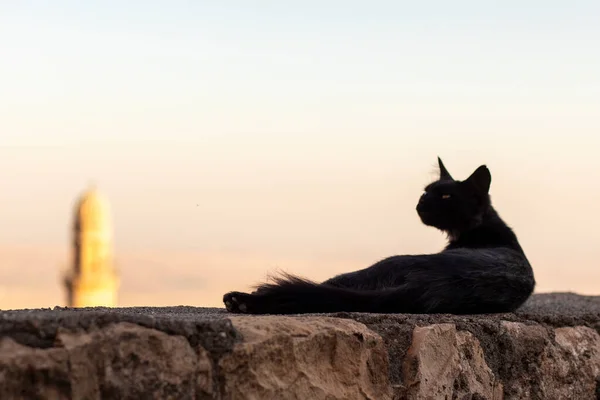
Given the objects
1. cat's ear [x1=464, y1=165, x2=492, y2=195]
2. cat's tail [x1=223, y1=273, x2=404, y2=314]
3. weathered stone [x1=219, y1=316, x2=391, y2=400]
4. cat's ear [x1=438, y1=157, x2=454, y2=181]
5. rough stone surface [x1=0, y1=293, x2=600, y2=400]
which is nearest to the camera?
rough stone surface [x1=0, y1=293, x2=600, y2=400]

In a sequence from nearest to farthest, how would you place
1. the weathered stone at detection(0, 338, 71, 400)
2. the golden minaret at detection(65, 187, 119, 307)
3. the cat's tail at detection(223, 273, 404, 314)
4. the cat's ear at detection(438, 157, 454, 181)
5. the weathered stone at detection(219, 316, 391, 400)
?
the weathered stone at detection(0, 338, 71, 400), the weathered stone at detection(219, 316, 391, 400), the cat's tail at detection(223, 273, 404, 314), the cat's ear at detection(438, 157, 454, 181), the golden minaret at detection(65, 187, 119, 307)

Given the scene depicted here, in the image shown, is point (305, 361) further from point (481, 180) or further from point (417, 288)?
point (481, 180)

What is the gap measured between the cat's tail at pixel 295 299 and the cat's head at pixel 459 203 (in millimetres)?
1630

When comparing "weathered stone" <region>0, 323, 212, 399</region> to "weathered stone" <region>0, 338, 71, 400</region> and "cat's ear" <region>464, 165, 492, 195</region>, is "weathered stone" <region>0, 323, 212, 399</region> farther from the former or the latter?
"cat's ear" <region>464, 165, 492, 195</region>

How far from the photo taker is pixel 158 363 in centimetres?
222

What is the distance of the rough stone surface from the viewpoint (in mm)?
2107

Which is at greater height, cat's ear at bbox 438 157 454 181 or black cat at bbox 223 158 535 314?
cat's ear at bbox 438 157 454 181

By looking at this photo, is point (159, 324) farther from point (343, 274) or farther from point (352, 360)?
point (343, 274)

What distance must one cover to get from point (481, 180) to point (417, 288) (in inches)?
61.4

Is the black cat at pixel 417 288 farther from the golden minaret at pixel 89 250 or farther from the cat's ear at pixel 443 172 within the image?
the golden minaret at pixel 89 250

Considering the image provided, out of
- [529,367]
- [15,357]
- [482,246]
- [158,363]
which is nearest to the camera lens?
[15,357]

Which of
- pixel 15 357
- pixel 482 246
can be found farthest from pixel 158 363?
pixel 482 246

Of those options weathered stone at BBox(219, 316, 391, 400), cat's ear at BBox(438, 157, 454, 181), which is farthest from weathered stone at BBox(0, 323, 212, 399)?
cat's ear at BBox(438, 157, 454, 181)

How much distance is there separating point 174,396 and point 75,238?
2577 centimetres
